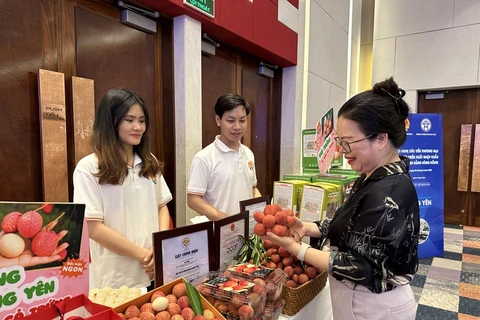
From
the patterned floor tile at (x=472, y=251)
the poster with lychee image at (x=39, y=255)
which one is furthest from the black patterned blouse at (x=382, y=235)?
the patterned floor tile at (x=472, y=251)

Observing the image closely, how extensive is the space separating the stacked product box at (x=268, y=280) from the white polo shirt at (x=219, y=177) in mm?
804

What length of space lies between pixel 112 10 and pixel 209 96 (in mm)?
1091

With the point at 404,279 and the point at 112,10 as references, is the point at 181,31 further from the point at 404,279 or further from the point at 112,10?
the point at 404,279

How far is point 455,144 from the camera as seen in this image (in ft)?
16.5

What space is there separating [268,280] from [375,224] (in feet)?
1.28

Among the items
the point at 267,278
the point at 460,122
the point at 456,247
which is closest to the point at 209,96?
the point at 267,278

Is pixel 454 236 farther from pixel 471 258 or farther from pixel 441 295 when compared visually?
pixel 441 295

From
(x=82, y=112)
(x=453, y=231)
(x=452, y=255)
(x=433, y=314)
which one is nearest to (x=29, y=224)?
(x=82, y=112)

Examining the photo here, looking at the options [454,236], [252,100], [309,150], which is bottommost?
[454,236]

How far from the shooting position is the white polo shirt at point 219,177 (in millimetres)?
1812

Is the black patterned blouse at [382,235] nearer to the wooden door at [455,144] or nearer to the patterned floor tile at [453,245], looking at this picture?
the patterned floor tile at [453,245]

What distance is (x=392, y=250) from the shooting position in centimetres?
91

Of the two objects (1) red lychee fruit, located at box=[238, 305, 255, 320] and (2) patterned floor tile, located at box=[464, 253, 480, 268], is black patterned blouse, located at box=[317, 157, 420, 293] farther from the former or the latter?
(2) patterned floor tile, located at box=[464, 253, 480, 268]

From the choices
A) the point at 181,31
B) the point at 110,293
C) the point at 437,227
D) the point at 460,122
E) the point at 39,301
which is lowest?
the point at 437,227
